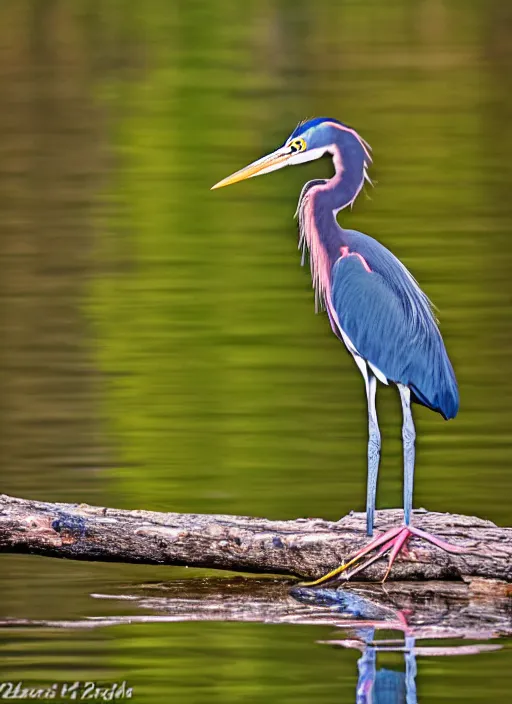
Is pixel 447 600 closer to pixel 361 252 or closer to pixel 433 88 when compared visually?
pixel 361 252

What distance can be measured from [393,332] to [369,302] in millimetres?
162

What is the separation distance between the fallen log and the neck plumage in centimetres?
110

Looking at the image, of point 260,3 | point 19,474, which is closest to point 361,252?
point 19,474

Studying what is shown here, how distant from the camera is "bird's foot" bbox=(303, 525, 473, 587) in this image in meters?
7.60

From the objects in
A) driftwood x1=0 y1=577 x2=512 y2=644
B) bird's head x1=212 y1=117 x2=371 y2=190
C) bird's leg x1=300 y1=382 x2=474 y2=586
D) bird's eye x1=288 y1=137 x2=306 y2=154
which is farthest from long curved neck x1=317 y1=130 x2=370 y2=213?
driftwood x1=0 y1=577 x2=512 y2=644

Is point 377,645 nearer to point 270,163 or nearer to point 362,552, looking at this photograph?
point 362,552

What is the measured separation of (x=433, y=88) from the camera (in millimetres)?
25125

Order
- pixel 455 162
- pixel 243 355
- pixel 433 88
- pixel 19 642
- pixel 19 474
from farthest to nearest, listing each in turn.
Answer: pixel 433 88 < pixel 455 162 < pixel 243 355 < pixel 19 474 < pixel 19 642

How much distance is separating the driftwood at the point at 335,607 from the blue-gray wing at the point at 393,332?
2.76ft

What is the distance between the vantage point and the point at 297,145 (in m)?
8.03

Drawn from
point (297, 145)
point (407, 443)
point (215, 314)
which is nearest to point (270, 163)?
point (297, 145)

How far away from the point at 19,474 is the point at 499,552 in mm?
3140

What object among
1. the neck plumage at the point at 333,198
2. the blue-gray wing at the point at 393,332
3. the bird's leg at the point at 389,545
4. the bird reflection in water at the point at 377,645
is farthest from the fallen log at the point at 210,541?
the neck plumage at the point at 333,198

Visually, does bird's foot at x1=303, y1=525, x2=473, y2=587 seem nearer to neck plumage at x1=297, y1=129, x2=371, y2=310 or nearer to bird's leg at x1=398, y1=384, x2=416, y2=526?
bird's leg at x1=398, y1=384, x2=416, y2=526
